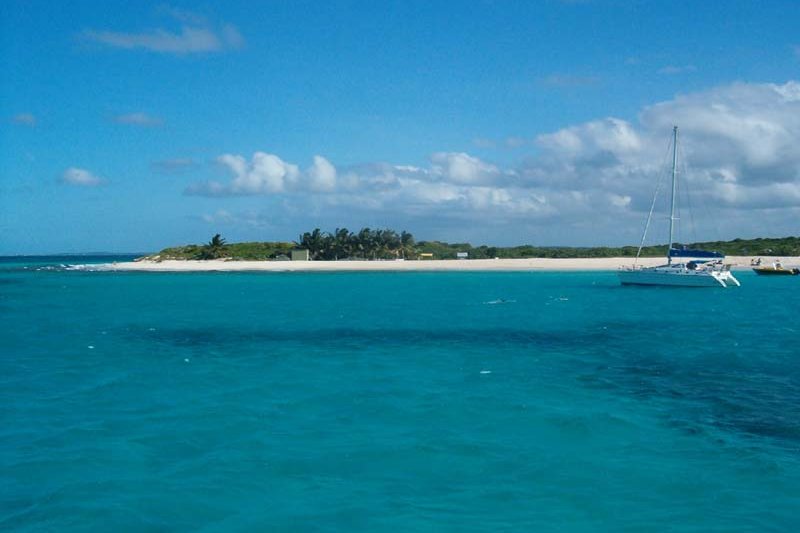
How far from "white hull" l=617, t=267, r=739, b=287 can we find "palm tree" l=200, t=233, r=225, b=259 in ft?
279

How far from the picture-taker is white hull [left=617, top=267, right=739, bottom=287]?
197 ft

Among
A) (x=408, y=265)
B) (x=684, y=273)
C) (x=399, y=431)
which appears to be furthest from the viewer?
(x=408, y=265)

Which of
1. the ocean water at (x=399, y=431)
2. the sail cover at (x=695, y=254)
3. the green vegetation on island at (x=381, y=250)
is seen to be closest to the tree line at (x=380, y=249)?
the green vegetation on island at (x=381, y=250)

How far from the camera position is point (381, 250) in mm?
122750

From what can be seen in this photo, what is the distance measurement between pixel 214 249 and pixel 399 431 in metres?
117

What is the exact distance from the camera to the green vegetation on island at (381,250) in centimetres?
12012

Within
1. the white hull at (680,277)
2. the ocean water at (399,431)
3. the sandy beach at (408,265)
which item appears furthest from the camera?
the sandy beach at (408,265)

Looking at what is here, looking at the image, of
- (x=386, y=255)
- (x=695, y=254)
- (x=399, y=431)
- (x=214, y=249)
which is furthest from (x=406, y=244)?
(x=399, y=431)

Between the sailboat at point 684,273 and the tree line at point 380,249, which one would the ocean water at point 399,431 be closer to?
the sailboat at point 684,273

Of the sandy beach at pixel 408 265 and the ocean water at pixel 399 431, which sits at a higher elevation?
the sandy beach at pixel 408 265

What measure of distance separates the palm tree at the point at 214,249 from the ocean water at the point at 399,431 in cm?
9632

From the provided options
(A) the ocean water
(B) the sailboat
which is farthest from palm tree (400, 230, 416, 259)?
(A) the ocean water

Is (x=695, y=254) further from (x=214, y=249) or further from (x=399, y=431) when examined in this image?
(x=214, y=249)

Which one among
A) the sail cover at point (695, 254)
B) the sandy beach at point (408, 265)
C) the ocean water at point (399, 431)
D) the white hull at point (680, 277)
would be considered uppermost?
the sail cover at point (695, 254)
